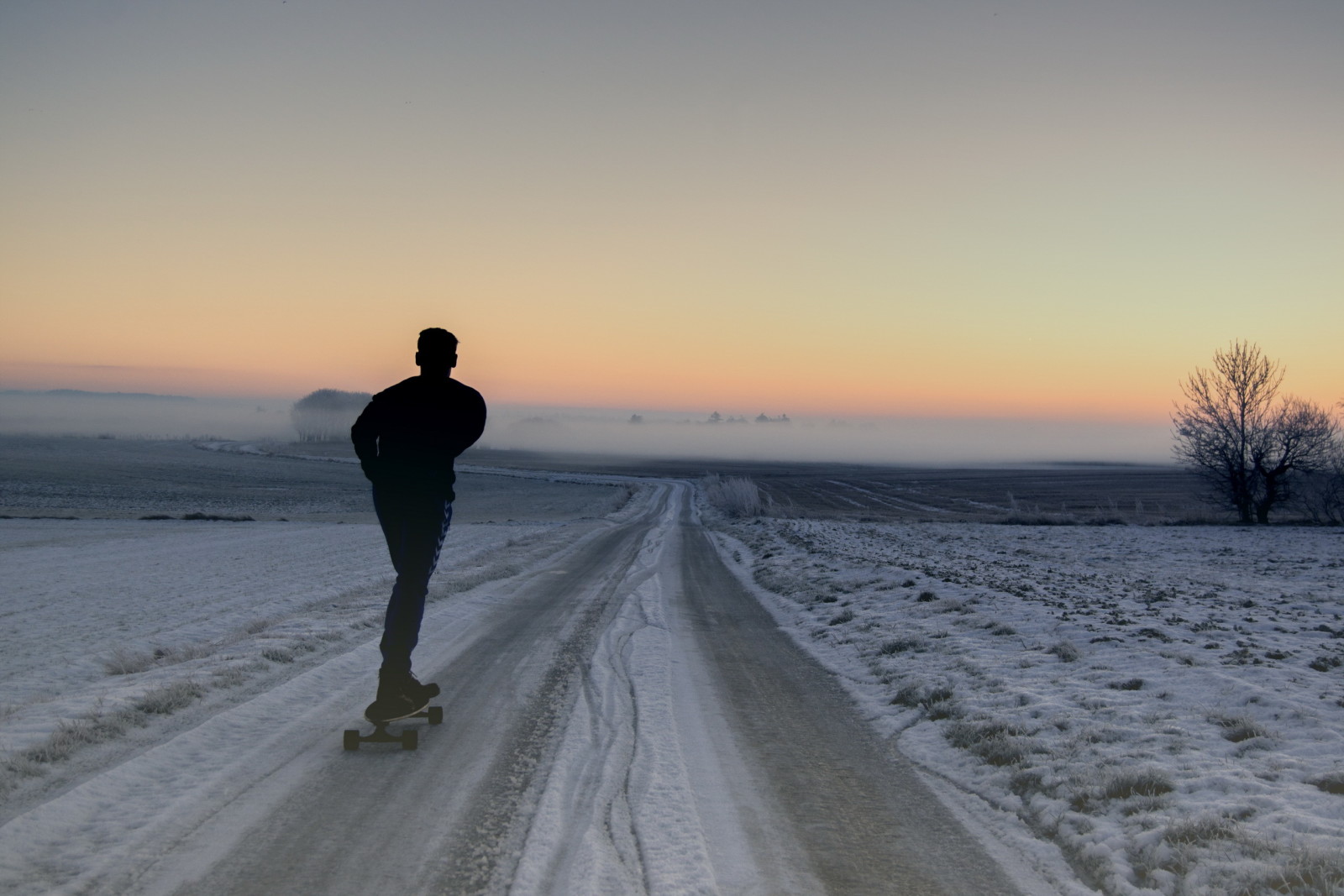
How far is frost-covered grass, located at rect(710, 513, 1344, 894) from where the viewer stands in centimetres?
377

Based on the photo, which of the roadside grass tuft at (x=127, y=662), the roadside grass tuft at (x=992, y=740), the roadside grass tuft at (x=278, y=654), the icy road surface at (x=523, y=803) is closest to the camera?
the icy road surface at (x=523, y=803)

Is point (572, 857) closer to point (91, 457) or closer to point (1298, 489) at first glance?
point (1298, 489)

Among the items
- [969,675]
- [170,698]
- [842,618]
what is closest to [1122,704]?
[969,675]

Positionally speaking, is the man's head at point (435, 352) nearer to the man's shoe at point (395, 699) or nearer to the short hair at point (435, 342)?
the short hair at point (435, 342)

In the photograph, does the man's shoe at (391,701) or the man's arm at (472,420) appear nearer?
the man's shoe at (391,701)

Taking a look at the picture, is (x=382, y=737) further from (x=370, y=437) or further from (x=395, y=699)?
(x=370, y=437)

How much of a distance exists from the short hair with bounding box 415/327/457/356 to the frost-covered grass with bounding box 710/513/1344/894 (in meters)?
4.35

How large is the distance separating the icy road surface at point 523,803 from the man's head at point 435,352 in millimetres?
2511

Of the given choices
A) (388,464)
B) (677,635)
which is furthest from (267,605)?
(388,464)

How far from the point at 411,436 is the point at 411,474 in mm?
261

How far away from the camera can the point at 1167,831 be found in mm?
3854

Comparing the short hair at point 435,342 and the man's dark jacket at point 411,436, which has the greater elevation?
the short hair at point 435,342

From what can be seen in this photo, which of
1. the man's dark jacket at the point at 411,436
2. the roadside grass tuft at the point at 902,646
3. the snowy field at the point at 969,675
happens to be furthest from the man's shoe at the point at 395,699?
the roadside grass tuft at the point at 902,646

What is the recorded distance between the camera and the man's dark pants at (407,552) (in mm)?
A: 5230
